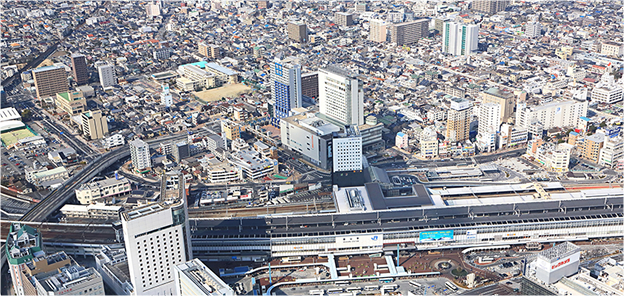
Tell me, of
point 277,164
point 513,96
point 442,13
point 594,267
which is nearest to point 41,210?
point 277,164

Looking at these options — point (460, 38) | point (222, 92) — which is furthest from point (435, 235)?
point (460, 38)

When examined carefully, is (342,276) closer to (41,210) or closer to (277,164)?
(277,164)

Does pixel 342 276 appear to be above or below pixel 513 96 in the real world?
below

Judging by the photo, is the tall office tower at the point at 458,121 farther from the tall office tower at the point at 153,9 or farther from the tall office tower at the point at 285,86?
the tall office tower at the point at 153,9

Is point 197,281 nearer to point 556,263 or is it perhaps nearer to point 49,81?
point 556,263

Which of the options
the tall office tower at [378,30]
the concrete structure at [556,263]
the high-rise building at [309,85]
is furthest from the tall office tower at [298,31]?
the concrete structure at [556,263]

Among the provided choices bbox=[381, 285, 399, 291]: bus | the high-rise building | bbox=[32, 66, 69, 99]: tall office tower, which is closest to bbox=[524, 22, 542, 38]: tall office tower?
the high-rise building
